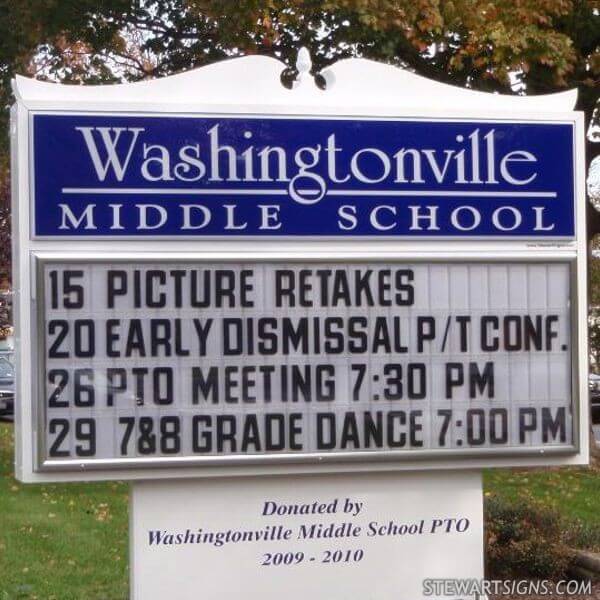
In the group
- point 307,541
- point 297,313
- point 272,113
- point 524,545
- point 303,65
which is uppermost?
point 303,65

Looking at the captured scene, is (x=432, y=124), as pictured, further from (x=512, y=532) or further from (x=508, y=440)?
(x=512, y=532)

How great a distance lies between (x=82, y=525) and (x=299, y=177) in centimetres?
540

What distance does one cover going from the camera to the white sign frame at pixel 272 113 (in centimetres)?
662

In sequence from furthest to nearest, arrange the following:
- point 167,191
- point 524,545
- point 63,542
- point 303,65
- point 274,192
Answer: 1. point 63,542
2. point 524,545
3. point 303,65
4. point 274,192
5. point 167,191

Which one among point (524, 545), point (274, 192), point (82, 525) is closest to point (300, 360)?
point (274, 192)

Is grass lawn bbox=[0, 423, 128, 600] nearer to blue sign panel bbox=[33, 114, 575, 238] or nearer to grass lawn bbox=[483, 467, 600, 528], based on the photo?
blue sign panel bbox=[33, 114, 575, 238]

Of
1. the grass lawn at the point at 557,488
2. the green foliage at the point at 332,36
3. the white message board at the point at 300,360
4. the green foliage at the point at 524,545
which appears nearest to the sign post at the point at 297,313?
the white message board at the point at 300,360

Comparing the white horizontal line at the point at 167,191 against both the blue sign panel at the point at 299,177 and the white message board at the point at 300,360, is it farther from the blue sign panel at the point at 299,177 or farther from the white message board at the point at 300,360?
the white message board at the point at 300,360

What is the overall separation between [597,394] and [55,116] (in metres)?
24.9

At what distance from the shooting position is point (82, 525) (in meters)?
11.2

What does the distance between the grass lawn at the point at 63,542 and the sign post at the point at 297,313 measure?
2.10 meters

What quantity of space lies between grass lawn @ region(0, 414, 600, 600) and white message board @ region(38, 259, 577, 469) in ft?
7.47

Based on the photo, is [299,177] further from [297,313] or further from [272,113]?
[297,313]

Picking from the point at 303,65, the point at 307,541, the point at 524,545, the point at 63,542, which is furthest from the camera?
the point at 63,542
